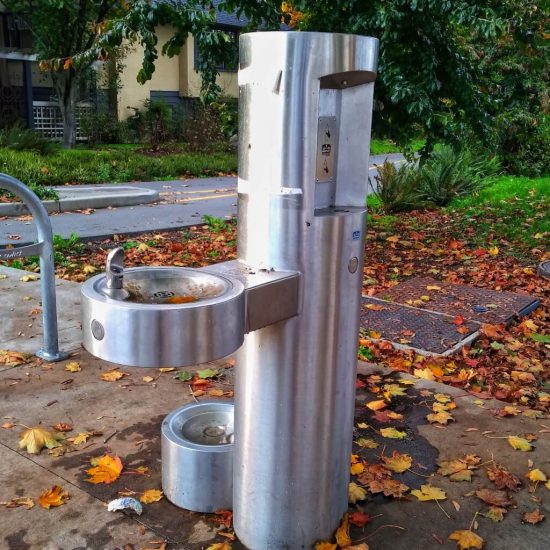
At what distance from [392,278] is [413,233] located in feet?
7.60

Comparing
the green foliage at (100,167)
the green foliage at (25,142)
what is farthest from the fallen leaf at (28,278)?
the green foliage at (25,142)

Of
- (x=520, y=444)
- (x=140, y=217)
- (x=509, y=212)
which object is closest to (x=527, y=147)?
(x=509, y=212)

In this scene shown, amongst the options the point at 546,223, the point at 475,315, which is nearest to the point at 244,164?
the point at 475,315

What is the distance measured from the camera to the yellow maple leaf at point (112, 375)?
3.89m

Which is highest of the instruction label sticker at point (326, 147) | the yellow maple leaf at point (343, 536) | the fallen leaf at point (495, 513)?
the instruction label sticker at point (326, 147)

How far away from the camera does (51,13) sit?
1891 cm

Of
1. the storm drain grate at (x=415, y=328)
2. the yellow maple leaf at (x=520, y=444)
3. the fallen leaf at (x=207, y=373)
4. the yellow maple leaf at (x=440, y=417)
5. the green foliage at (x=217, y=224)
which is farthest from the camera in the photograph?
the green foliage at (x=217, y=224)

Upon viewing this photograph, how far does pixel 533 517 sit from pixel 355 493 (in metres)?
0.68

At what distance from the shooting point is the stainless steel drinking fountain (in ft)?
6.04

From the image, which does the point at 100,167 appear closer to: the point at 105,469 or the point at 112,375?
the point at 112,375

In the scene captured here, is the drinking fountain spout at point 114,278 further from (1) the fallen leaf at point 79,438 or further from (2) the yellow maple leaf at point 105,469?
(1) the fallen leaf at point 79,438

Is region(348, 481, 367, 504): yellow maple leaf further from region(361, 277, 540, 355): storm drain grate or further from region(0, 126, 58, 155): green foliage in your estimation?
region(0, 126, 58, 155): green foliage

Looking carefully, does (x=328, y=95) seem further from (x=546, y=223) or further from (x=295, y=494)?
(x=546, y=223)

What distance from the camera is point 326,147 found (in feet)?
7.08
